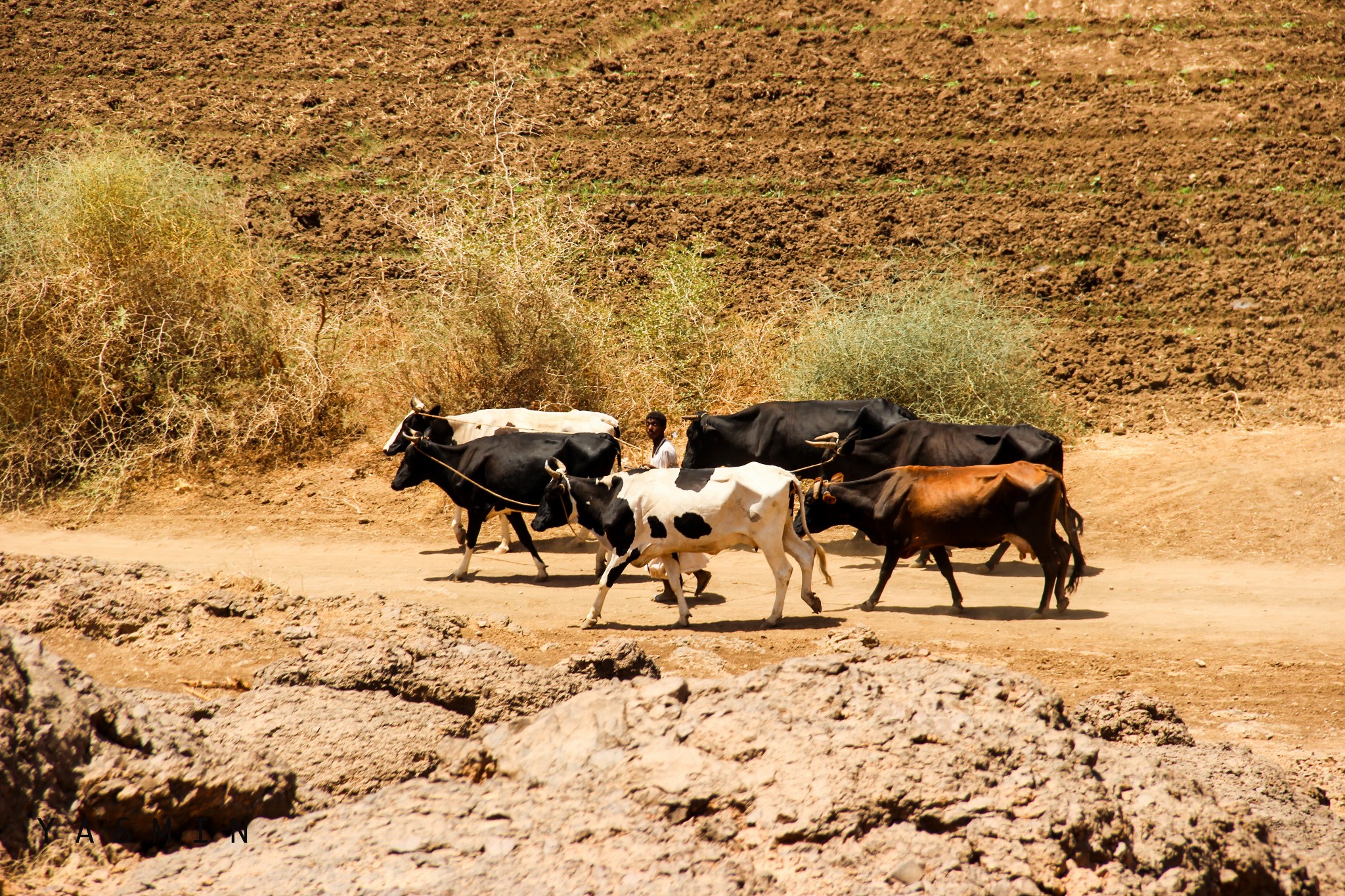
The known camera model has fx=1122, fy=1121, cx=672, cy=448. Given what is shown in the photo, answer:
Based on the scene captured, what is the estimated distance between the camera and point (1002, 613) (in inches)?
400

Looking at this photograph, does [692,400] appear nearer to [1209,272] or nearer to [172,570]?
[172,570]

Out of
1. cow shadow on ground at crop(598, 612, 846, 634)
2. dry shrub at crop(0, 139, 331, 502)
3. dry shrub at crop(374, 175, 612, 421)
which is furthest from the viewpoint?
A: dry shrub at crop(374, 175, 612, 421)

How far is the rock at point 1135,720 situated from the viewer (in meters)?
6.17

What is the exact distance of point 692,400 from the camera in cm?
1681

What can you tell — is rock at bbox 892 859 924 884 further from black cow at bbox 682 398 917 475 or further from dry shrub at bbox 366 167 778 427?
dry shrub at bbox 366 167 778 427

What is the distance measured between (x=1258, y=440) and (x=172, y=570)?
13510 millimetres

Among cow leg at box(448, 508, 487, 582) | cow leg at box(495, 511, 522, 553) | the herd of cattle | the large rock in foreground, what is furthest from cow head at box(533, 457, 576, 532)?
the large rock in foreground

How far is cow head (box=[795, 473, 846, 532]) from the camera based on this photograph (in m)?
10.8

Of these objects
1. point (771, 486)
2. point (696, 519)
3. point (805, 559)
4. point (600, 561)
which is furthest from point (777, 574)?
point (600, 561)

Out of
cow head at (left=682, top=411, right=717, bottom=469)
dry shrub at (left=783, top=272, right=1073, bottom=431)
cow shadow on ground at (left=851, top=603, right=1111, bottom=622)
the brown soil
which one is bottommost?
cow shadow on ground at (left=851, top=603, right=1111, bottom=622)

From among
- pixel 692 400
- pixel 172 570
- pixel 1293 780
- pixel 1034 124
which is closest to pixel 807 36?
pixel 1034 124

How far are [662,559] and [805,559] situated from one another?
126cm

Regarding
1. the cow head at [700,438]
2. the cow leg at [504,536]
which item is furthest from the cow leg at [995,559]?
the cow leg at [504,536]

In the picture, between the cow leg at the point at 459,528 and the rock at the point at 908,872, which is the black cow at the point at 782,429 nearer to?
the cow leg at the point at 459,528
